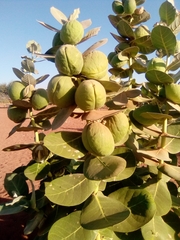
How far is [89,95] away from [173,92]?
41cm

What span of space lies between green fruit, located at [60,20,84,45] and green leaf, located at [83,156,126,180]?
19.4 inches

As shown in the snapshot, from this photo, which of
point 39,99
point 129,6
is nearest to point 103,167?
point 39,99

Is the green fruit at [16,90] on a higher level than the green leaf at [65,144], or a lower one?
higher

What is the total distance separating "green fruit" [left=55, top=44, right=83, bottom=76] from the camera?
3.16 feet

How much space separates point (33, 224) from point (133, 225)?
0.62 m

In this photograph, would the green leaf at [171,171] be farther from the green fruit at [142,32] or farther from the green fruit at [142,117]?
the green fruit at [142,32]

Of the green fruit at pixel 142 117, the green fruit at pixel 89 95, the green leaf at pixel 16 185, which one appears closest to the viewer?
the green fruit at pixel 89 95

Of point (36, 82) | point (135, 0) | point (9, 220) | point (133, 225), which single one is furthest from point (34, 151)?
point (9, 220)

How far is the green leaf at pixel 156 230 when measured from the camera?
1210 millimetres

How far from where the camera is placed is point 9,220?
3.53 meters

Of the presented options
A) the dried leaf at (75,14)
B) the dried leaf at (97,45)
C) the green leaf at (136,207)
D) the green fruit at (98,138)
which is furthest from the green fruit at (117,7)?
the green leaf at (136,207)

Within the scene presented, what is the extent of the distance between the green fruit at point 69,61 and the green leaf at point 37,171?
646mm

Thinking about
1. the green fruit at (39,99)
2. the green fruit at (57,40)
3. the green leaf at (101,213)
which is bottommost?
the green leaf at (101,213)

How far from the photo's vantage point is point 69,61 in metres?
0.96
